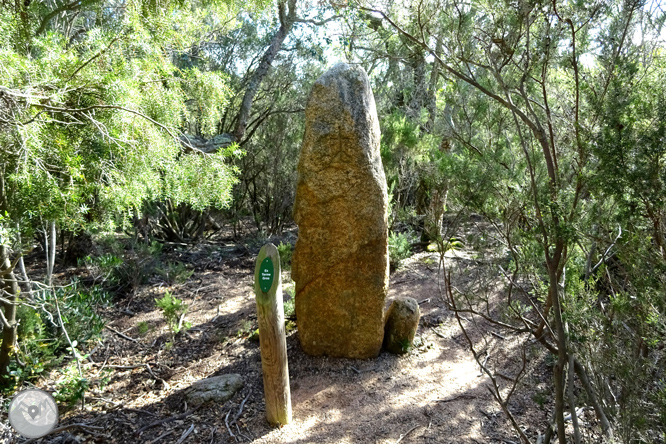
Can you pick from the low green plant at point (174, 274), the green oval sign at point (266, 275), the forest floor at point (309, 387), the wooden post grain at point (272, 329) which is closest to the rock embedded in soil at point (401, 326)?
the forest floor at point (309, 387)

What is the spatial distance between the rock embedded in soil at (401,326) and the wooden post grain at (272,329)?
59.0 inches

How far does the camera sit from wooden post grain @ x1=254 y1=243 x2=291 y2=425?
11.7 ft

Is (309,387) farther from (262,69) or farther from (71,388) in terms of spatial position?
(262,69)

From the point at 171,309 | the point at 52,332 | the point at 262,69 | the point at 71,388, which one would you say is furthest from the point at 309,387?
the point at 262,69

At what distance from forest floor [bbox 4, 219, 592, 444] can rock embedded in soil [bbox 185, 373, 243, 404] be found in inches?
2.9

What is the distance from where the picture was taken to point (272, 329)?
3572 mm

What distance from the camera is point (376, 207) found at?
171 inches

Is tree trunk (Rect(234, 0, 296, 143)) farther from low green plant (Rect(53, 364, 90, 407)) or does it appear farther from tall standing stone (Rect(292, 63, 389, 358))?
low green plant (Rect(53, 364, 90, 407))

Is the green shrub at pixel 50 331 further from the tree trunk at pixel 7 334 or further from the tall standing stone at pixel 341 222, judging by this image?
the tall standing stone at pixel 341 222

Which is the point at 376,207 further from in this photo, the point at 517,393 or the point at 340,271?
the point at 517,393

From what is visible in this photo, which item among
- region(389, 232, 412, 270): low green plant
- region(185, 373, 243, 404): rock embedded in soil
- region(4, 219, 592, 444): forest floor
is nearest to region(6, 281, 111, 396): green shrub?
region(4, 219, 592, 444): forest floor

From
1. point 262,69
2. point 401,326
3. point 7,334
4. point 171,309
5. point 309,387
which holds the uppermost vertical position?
point 262,69

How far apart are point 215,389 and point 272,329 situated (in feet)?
3.67

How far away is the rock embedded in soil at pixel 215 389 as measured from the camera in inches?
162
